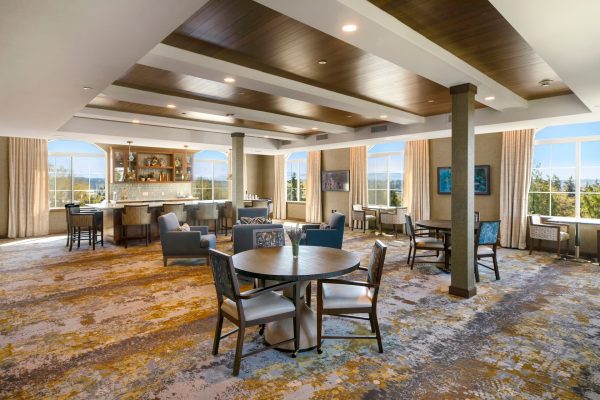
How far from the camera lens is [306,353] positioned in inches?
116

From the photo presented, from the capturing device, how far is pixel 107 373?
2654mm

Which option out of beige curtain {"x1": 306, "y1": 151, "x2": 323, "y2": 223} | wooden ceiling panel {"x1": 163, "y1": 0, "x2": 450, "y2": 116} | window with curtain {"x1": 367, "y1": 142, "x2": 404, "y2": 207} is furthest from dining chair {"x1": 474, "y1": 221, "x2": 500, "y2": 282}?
beige curtain {"x1": 306, "y1": 151, "x2": 323, "y2": 223}

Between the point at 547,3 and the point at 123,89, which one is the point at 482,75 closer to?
the point at 547,3

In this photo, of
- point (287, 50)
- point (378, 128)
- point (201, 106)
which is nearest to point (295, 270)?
point (287, 50)

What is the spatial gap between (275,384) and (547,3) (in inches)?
129

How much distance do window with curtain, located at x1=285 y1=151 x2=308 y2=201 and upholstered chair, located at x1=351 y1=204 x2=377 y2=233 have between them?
326 centimetres

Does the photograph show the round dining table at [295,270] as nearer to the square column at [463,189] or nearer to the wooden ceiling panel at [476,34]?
the square column at [463,189]

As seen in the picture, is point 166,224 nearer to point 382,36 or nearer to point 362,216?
point 382,36

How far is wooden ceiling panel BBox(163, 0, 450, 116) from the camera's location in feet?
10.2

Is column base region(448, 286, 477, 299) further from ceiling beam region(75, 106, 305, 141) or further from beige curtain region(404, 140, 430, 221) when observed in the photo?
ceiling beam region(75, 106, 305, 141)

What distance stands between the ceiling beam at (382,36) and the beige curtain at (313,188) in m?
7.98

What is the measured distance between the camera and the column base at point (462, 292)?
445cm

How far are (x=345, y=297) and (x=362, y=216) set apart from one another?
23.7ft

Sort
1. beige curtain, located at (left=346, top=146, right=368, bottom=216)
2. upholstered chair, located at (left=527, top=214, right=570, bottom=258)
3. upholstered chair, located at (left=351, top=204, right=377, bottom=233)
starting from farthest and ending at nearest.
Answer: beige curtain, located at (left=346, top=146, right=368, bottom=216), upholstered chair, located at (left=351, top=204, right=377, bottom=233), upholstered chair, located at (left=527, top=214, right=570, bottom=258)
